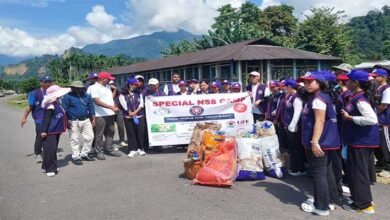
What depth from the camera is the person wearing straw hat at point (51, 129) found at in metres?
7.07

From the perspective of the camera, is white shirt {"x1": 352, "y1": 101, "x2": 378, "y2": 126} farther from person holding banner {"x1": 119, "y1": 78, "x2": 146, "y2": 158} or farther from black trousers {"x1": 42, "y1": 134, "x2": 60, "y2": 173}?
black trousers {"x1": 42, "y1": 134, "x2": 60, "y2": 173}

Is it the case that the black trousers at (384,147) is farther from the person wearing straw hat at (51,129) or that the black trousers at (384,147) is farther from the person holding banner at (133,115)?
the person wearing straw hat at (51,129)

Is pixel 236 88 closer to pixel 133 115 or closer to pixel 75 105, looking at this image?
pixel 133 115

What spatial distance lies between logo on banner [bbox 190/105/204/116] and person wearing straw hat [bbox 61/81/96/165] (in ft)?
7.32

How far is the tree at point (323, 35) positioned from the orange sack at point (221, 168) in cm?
3388

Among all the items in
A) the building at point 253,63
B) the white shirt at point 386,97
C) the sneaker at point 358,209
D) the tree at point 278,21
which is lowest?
the sneaker at point 358,209

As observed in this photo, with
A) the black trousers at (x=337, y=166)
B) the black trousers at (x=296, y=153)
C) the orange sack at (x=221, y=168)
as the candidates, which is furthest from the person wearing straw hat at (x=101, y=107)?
the black trousers at (x=337, y=166)

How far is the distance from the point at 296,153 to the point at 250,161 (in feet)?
2.91

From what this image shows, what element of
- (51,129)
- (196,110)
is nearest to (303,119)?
(196,110)

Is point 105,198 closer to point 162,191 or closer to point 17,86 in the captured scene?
point 162,191

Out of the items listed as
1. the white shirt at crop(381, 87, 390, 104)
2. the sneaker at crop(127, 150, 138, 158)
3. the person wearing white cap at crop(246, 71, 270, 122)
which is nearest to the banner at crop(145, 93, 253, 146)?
the person wearing white cap at crop(246, 71, 270, 122)

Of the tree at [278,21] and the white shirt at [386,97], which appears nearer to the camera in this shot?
the white shirt at [386,97]

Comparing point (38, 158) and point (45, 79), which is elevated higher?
point (45, 79)

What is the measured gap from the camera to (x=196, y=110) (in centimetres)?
880
